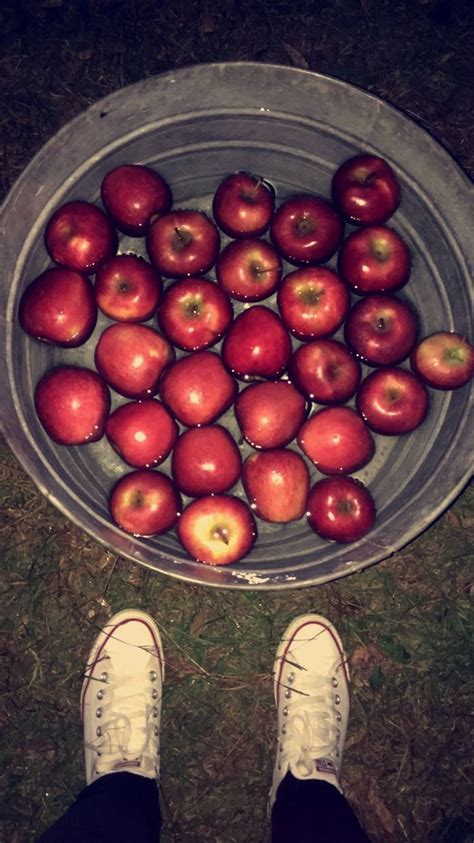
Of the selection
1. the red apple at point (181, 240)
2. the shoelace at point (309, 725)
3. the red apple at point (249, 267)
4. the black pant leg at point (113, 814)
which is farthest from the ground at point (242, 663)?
the red apple at point (249, 267)

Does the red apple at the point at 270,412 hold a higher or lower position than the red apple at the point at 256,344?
lower

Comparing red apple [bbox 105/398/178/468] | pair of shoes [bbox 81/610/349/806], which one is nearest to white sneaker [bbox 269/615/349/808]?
pair of shoes [bbox 81/610/349/806]

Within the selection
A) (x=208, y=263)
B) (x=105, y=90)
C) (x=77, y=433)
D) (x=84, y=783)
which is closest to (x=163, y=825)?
(x=84, y=783)

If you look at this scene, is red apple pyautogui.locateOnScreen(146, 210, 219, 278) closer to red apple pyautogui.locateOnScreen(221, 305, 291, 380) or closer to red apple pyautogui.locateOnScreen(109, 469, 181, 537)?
red apple pyautogui.locateOnScreen(221, 305, 291, 380)

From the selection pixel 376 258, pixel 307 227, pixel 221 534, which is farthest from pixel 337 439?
pixel 307 227

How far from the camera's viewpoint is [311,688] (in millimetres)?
2867

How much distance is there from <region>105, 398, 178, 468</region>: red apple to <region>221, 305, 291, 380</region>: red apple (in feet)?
1.04

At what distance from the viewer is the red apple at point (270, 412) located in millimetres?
2385

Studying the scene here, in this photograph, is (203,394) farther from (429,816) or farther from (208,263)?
(429,816)

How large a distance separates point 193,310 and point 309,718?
5.79ft

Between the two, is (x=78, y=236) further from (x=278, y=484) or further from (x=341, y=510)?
(x=341, y=510)

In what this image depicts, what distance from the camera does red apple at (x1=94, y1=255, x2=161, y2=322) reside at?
93.7 inches

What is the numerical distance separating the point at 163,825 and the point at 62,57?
341 centimetres

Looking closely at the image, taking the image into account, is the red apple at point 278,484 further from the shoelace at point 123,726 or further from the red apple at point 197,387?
the shoelace at point 123,726
